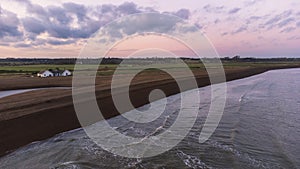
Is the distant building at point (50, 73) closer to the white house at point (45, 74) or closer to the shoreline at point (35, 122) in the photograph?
the white house at point (45, 74)

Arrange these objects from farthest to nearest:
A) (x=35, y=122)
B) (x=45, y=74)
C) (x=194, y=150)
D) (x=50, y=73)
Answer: (x=50, y=73)
(x=45, y=74)
(x=35, y=122)
(x=194, y=150)

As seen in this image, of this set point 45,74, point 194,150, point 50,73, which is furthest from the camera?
point 50,73

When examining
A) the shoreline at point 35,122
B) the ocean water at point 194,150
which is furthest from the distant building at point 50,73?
the ocean water at point 194,150

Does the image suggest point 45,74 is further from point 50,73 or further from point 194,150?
point 194,150

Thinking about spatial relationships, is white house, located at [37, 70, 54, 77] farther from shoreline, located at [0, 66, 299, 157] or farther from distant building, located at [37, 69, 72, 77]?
shoreline, located at [0, 66, 299, 157]

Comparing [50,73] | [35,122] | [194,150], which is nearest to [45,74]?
[50,73]

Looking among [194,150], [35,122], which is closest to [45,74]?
[35,122]

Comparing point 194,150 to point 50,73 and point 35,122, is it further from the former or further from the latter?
point 50,73

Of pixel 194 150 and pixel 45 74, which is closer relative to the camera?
pixel 194 150

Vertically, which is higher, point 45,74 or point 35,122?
point 35,122

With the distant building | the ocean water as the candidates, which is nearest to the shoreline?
the ocean water

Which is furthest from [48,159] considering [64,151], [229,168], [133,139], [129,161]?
[229,168]
